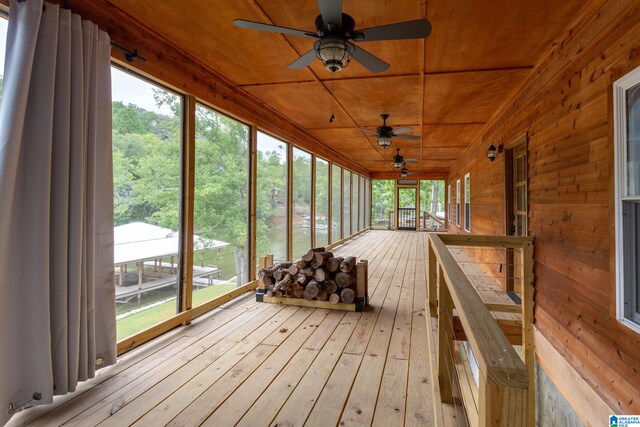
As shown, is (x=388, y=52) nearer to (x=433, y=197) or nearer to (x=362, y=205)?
(x=362, y=205)

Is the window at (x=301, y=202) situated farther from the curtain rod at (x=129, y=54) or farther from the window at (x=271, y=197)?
the curtain rod at (x=129, y=54)

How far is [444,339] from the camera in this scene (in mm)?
1799

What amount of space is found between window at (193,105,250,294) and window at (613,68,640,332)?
349 centimetres

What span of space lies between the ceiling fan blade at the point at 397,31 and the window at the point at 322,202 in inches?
218

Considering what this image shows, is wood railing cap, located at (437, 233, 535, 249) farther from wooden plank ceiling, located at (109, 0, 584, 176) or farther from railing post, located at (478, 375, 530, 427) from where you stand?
railing post, located at (478, 375, 530, 427)

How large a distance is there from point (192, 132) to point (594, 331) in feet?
12.5

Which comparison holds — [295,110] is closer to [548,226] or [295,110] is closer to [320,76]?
[320,76]

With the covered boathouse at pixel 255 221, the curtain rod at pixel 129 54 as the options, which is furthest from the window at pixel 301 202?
the curtain rod at pixel 129 54

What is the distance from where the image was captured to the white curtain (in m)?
1.75

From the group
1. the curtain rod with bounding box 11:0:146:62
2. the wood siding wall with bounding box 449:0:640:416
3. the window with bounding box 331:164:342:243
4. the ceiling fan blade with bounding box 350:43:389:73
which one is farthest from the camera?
the window with bounding box 331:164:342:243

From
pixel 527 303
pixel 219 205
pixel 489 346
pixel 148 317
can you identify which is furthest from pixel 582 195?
pixel 148 317

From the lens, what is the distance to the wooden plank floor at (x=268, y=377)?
1.85m

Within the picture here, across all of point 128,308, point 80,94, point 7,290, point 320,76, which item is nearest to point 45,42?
point 80,94

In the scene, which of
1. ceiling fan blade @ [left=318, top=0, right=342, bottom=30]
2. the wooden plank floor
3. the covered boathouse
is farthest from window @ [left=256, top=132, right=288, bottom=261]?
ceiling fan blade @ [left=318, top=0, right=342, bottom=30]
